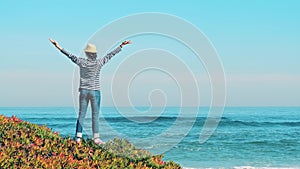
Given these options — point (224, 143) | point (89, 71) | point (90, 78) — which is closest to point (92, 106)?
point (90, 78)

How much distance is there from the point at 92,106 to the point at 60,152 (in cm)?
129

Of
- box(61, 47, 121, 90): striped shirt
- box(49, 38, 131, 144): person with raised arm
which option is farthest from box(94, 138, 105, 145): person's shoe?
box(61, 47, 121, 90): striped shirt

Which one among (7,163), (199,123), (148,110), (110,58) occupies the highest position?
(199,123)

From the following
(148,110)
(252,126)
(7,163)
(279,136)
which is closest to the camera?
(7,163)

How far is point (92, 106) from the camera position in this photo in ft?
32.6

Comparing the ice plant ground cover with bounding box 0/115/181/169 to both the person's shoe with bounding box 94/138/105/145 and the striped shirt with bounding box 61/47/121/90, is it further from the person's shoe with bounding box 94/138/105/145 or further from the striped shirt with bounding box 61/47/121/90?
the striped shirt with bounding box 61/47/121/90

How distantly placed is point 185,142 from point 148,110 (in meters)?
20.6

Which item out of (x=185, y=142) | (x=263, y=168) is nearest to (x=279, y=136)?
(x=185, y=142)

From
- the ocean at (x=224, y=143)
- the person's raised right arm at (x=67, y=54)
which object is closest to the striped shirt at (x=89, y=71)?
the person's raised right arm at (x=67, y=54)

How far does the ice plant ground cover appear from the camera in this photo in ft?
27.2

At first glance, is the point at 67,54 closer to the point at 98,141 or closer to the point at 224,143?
the point at 98,141

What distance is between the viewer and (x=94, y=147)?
9.71 m

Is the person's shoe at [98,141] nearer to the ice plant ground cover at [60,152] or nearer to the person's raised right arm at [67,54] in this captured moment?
the ice plant ground cover at [60,152]

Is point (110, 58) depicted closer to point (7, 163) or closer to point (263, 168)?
point (7, 163)
